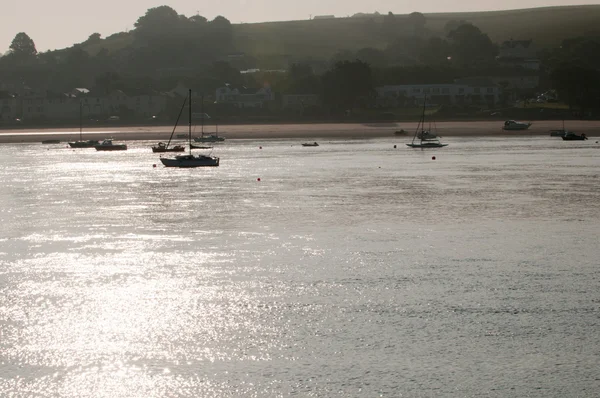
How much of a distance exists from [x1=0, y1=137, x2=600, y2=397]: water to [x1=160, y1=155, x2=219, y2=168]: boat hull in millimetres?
27675

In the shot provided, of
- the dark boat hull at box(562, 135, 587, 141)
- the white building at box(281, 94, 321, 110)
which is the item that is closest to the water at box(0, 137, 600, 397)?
the dark boat hull at box(562, 135, 587, 141)

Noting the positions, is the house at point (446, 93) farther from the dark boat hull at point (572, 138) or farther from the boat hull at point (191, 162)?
the boat hull at point (191, 162)

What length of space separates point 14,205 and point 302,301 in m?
30.0

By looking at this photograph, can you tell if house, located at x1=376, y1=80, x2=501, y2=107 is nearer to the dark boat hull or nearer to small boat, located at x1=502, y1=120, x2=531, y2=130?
small boat, located at x1=502, y1=120, x2=531, y2=130

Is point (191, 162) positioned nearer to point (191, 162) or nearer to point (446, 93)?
point (191, 162)

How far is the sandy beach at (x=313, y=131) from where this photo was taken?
142375 millimetres

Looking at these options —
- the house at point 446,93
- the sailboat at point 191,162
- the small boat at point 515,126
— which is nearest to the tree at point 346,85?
the house at point 446,93

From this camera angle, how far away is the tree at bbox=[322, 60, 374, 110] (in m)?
172

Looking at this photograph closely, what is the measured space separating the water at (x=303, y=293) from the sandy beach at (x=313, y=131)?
85055 millimetres

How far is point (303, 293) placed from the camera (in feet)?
94.8

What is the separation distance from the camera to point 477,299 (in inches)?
1096

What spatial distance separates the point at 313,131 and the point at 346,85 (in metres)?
23.1

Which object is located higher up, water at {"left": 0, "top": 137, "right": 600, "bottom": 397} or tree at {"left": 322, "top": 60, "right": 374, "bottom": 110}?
tree at {"left": 322, "top": 60, "right": 374, "bottom": 110}

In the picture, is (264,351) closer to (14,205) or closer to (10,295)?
(10,295)
